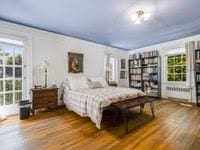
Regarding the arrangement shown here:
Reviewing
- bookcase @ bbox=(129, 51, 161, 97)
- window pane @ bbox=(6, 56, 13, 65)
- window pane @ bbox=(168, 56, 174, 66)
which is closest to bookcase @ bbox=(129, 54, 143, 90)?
bookcase @ bbox=(129, 51, 161, 97)

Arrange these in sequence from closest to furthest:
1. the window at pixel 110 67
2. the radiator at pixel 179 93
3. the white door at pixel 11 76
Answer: the white door at pixel 11 76 < the radiator at pixel 179 93 < the window at pixel 110 67

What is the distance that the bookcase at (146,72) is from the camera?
5.52m

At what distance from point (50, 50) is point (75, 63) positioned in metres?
0.94

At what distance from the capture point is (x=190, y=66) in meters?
4.54

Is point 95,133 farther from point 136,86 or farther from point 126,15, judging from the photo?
point 136,86

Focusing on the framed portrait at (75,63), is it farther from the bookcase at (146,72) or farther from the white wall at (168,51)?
the white wall at (168,51)

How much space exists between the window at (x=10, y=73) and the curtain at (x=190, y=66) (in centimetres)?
513

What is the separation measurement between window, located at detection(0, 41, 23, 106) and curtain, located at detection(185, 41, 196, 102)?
202 inches

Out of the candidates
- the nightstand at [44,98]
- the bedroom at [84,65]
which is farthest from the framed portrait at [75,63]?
the nightstand at [44,98]

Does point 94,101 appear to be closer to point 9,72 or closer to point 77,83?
point 77,83

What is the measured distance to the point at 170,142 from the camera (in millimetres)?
2096

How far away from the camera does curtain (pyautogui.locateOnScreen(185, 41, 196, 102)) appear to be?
4508 millimetres

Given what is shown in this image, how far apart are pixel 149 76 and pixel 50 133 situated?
457 centimetres

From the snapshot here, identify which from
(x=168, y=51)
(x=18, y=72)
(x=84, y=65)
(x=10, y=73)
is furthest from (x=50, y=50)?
(x=168, y=51)
